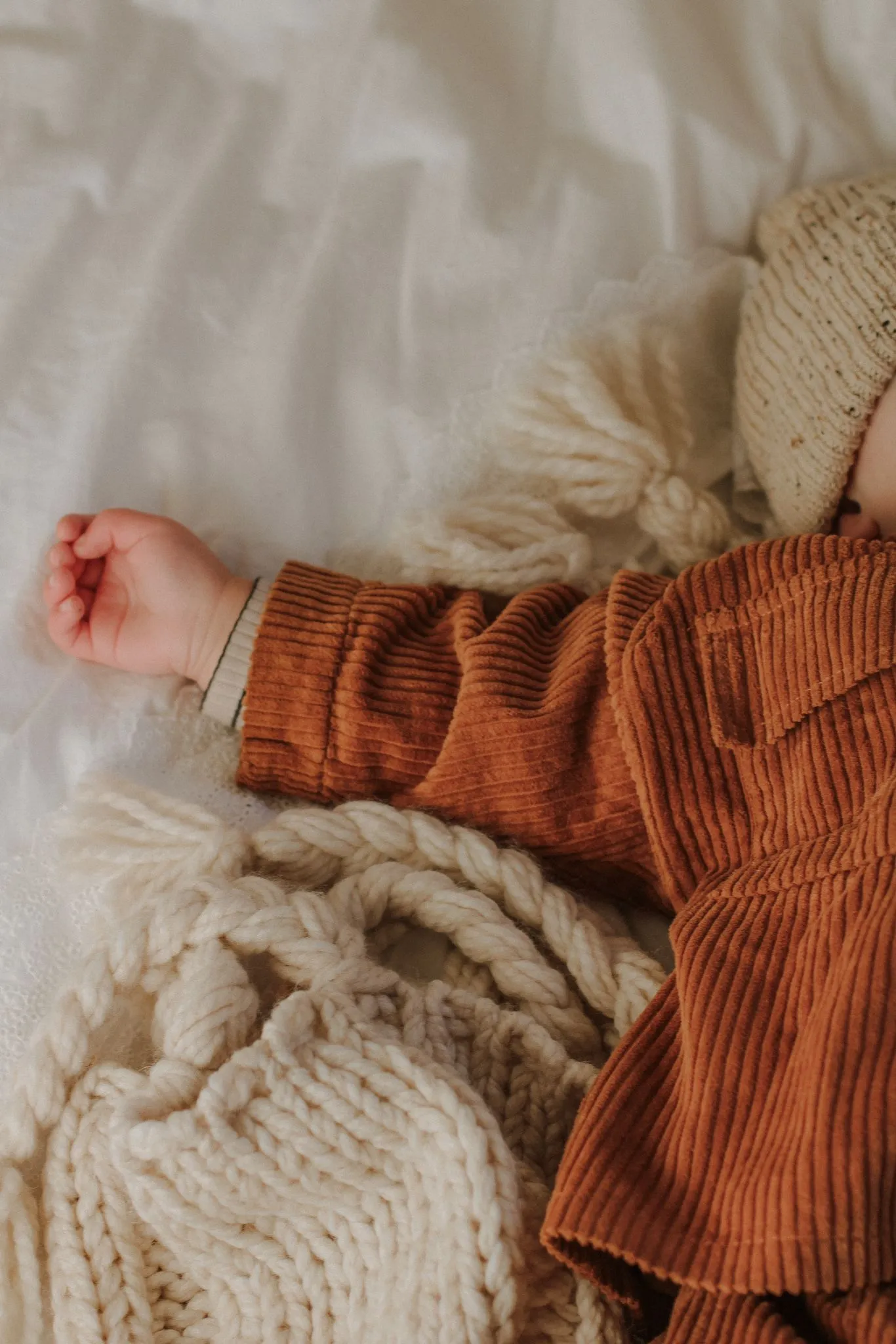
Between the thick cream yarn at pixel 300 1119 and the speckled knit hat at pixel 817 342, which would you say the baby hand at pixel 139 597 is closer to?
the thick cream yarn at pixel 300 1119

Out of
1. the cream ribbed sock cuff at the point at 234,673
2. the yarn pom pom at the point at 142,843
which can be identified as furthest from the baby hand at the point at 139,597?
the yarn pom pom at the point at 142,843

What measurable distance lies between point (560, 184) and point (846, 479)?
1.13 feet

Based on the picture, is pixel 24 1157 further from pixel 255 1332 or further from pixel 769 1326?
pixel 769 1326

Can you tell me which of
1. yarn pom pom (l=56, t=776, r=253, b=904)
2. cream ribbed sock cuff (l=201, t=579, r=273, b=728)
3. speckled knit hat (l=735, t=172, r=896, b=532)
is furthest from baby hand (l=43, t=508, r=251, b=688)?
speckled knit hat (l=735, t=172, r=896, b=532)

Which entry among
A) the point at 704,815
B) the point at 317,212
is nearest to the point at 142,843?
the point at 704,815

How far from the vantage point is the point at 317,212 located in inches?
39.8

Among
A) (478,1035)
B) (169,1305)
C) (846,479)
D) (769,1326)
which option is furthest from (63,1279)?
(846,479)

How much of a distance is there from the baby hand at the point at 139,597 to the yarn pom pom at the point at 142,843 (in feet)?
0.39

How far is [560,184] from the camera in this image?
40.8 inches

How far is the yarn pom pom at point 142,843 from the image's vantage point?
0.80 metres

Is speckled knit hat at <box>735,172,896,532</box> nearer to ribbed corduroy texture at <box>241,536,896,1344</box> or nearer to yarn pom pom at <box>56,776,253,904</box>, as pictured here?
ribbed corduroy texture at <box>241,536,896,1344</box>

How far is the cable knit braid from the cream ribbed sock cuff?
0.14m

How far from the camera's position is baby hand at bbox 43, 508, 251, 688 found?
2.98 ft

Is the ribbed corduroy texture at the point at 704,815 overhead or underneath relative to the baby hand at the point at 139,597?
underneath
